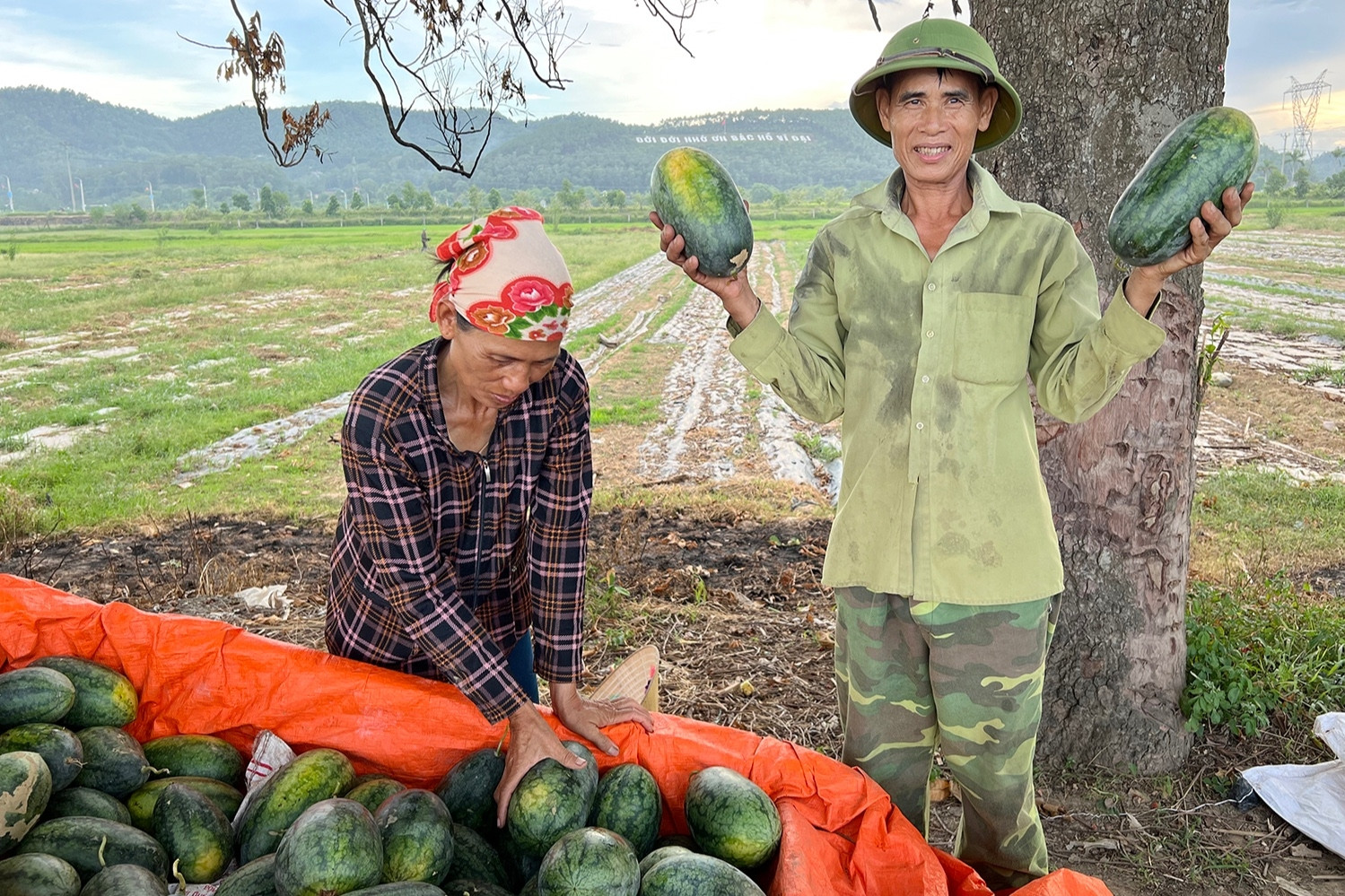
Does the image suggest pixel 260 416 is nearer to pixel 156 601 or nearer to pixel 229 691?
pixel 156 601

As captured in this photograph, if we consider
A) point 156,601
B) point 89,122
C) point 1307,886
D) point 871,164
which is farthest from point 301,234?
point 89,122

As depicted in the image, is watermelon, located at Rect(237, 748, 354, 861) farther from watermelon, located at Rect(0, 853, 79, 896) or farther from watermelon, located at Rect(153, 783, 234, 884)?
watermelon, located at Rect(0, 853, 79, 896)

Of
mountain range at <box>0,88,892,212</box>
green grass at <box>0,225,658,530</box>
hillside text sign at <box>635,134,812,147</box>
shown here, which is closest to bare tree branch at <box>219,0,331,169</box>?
green grass at <box>0,225,658,530</box>

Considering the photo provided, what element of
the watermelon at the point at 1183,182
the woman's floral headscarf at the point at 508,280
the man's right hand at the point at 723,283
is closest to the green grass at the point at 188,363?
the woman's floral headscarf at the point at 508,280

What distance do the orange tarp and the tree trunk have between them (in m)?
1.46

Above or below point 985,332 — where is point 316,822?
below

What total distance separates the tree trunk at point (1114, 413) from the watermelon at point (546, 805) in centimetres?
196

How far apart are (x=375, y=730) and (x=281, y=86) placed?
8.73 feet

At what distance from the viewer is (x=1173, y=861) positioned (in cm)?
293

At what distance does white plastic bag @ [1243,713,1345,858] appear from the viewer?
296 centimetres

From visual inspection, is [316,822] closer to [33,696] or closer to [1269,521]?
[33,696]

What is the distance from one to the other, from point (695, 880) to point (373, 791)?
893 mm

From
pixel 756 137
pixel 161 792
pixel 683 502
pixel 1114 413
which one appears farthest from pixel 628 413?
pixel 756 137

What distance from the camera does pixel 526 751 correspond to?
86.2 inches
